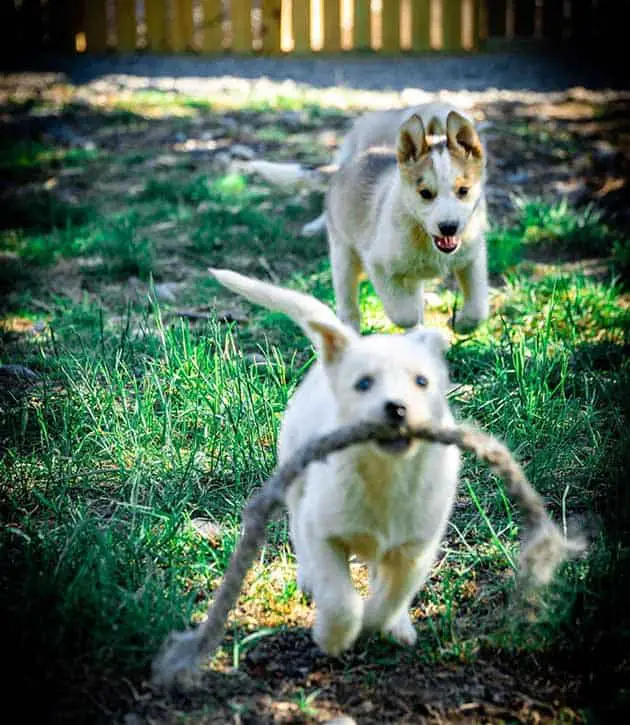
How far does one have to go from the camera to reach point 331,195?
588cm

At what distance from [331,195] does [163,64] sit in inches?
264

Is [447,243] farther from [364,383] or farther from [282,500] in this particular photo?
[282,500]

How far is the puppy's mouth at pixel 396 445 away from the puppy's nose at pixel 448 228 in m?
2.35

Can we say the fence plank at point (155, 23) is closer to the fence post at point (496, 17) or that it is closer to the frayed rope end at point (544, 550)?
the fence post at point (496, 17)

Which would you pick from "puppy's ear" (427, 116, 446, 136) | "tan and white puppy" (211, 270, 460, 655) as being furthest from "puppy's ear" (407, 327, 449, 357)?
"puppy's ear" (427, 116, 446, 136)

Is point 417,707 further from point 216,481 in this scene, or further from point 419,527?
point 216,481

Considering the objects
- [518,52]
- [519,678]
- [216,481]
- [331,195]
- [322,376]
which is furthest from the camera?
[518,52]

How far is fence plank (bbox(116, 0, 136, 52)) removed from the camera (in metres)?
12.3

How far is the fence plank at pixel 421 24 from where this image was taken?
12.0 meters

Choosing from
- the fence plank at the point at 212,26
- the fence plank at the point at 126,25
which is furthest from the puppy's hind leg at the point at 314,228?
the fence plank at the point at 126,25

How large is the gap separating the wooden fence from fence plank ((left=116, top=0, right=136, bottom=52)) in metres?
0.01

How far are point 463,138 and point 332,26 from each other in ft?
25.5

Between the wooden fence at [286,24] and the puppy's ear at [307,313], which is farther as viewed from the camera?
the wooden fence at [286,24]

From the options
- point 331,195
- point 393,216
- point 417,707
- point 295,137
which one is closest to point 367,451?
point 417,707
